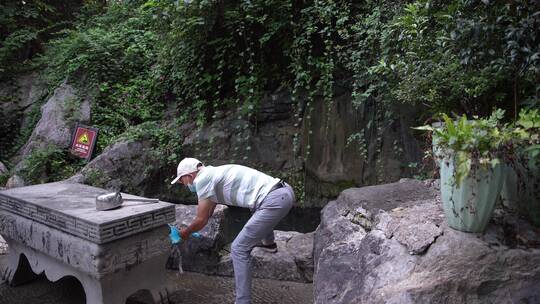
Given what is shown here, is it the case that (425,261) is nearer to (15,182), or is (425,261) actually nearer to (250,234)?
(250,234)

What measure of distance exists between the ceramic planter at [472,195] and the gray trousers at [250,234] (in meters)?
1.30

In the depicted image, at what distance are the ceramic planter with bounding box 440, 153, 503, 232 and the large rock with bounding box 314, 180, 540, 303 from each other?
0.09 metres

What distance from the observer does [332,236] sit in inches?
142

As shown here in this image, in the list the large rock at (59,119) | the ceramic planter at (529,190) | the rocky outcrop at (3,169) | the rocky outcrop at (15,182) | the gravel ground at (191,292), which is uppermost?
the large rock at (59,119)

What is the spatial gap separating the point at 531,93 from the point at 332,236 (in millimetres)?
2097

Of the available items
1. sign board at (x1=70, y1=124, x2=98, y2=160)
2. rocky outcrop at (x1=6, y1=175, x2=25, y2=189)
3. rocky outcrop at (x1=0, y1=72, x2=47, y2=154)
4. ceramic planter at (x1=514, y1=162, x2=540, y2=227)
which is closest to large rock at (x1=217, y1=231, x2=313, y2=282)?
ceramic planter at (x1=514, y1=162, x2=540, y2=227)

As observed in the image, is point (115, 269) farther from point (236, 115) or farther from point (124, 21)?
point (124, 21)

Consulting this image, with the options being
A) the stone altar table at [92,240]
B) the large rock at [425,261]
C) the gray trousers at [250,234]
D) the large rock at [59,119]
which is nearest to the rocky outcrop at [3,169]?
the large rock at [59,119]

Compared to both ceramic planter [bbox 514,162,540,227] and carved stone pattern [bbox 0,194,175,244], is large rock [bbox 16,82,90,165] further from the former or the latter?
ceramic planter [bbox 514,162,540,227]

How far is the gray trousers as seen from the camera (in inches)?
130

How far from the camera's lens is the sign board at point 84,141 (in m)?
6.89

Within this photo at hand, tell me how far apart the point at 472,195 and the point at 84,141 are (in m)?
6.18

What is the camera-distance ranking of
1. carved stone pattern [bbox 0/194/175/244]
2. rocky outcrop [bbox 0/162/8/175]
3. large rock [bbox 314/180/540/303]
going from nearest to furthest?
large rock [bbox 314/180/540/303] < carved stone pattern [bbox 0/194/175/244] < rocky outcrop [bbox 0/162/8/175]

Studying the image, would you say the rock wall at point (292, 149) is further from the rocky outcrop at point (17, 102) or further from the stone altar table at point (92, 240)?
the stone altar table at point (92, 240)
